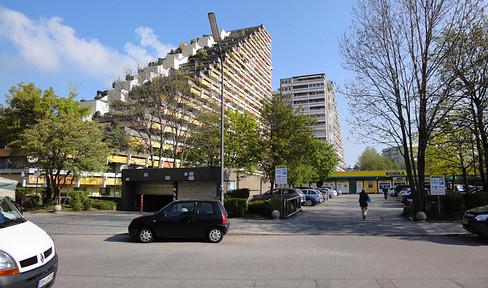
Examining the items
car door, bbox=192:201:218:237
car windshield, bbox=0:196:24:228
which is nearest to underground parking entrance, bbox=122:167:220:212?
car door, bbox=192:201:218:237

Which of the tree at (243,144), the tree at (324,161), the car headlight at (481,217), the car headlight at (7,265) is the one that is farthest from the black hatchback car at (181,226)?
the tree at (324,161)

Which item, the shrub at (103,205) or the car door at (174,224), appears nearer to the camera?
the car door at (174,224)

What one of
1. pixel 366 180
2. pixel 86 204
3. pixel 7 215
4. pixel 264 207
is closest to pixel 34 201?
pixel 86 204

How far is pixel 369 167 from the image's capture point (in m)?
95.6

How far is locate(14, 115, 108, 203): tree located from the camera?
23250mm

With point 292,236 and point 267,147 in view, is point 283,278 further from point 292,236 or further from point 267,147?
point 267,147

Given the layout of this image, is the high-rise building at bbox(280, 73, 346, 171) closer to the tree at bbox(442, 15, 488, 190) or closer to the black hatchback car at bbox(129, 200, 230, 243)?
the tree at bbox(442, 15, 488, 190)

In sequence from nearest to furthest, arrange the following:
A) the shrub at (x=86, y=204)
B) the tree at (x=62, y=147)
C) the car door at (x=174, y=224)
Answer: the car door at (x=174, y=224) → the tree at (x=62, y=147) → the shrub at (x=86, y=204)

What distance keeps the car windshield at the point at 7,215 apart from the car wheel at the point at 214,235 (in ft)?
21.3

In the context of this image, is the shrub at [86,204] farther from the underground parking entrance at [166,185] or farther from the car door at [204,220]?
the car door at [204,220]

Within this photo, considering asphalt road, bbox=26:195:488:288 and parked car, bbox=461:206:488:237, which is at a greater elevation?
parked car, bbox=461:206:488:237

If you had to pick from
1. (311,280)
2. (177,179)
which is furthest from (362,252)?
(177,179)

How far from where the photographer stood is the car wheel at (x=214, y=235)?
444 inches

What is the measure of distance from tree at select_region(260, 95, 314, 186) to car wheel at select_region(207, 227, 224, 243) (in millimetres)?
11894
